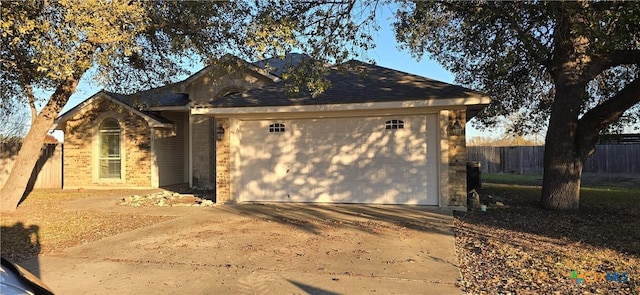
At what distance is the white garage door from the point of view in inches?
416

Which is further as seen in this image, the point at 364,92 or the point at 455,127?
the point at 364,92

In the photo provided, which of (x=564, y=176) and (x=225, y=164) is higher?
(x=225, y=164)

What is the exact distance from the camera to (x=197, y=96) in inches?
659

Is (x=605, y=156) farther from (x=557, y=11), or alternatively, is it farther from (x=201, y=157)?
(x=201, y=157)

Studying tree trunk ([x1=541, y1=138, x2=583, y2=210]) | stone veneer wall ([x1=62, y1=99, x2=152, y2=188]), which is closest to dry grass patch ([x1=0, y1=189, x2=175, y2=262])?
stone veneer wall ([x1=62, y1=99, x2=152, y2=188])

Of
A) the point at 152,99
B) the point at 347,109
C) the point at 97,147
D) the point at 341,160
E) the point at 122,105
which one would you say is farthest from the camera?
the point at 97,147

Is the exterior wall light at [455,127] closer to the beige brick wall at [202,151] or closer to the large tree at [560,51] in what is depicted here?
the large tree at [560,51]

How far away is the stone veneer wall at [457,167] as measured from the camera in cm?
1012

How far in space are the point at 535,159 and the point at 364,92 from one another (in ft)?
67.4

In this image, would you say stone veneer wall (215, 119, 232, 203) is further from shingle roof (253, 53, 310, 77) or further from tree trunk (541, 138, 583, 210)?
tree trunk (541, 138, 583, 210)

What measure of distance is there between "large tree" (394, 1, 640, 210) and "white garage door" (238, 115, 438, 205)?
7.50 feet

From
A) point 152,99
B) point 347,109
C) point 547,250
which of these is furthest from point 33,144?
point 547,250

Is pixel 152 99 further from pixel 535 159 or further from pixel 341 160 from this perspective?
pixel 535 159

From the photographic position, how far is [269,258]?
599 centimetres
